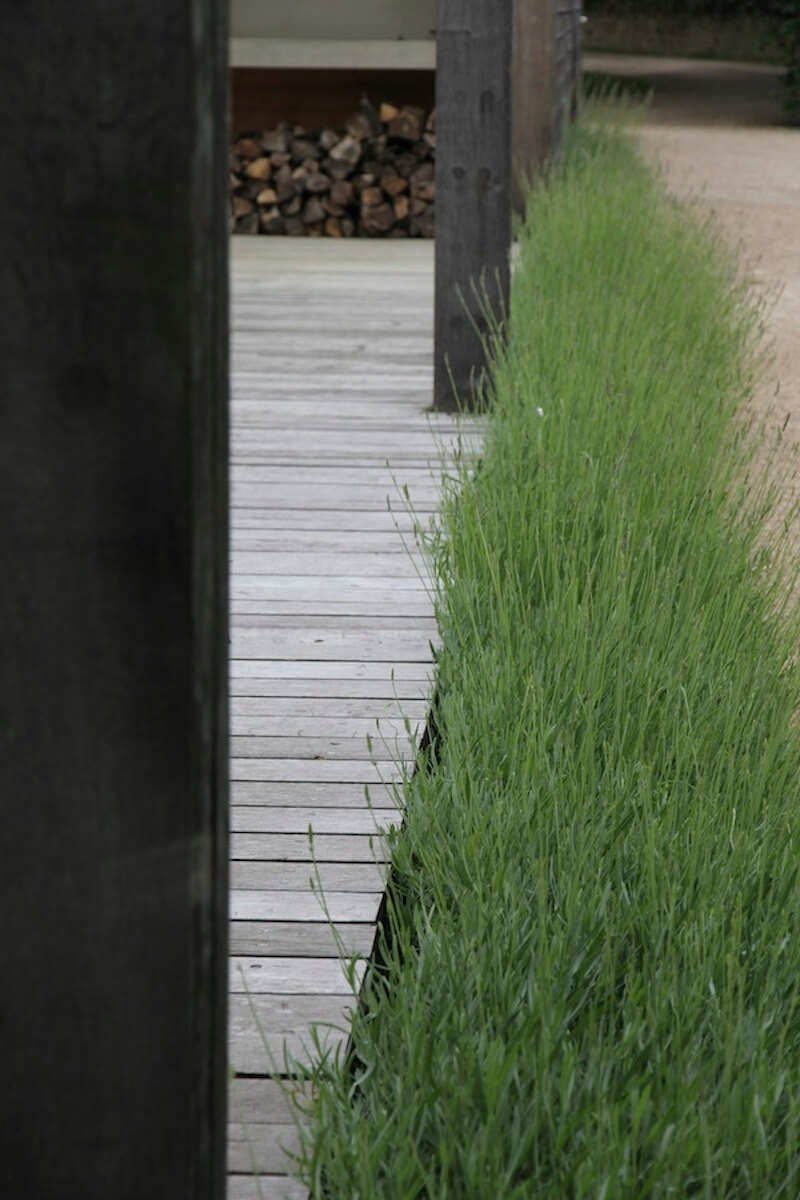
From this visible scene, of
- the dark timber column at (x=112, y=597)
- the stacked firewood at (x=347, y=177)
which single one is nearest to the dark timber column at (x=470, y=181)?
the dark timber column at (x=112, y=597)

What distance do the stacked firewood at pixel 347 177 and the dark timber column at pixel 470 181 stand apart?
4.40 m

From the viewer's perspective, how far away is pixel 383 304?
24.0ft

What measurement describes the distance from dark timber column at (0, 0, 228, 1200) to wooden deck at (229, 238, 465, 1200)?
0.36 meters

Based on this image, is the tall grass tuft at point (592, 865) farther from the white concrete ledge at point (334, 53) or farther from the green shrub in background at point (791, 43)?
the green shrub in background at point (791, 43)

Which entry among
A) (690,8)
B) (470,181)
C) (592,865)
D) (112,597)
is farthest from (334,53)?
(690,8)

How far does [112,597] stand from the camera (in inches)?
41.6

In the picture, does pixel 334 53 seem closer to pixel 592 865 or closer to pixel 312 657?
pixel 312 657

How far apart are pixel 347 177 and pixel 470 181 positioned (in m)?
4.62

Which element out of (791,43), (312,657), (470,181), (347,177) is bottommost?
(312,657)

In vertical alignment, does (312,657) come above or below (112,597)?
below

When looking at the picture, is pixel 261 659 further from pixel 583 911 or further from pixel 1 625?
pixel 1 625

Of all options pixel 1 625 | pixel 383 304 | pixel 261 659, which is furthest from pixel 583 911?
pixel 383 304

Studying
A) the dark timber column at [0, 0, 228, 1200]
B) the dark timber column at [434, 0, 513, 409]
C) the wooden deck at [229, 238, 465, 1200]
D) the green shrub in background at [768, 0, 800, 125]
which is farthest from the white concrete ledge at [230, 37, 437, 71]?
the green shrub in background at [768, 0, 800, 125]

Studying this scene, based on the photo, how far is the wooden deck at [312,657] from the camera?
6.48 feet
